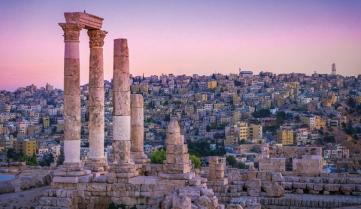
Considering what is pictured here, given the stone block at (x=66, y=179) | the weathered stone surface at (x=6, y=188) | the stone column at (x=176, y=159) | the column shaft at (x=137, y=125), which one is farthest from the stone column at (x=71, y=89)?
the stone column at (x=176, y=159)

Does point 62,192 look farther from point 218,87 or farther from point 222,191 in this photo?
point 218,87

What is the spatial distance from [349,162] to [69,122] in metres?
40.8

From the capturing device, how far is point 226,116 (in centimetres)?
11812

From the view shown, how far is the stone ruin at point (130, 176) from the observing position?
22828mm

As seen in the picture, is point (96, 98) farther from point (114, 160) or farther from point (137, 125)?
point (114, 160)

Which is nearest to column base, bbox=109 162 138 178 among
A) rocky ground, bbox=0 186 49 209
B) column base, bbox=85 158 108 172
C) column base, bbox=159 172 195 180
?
column base, bbox=159 172 195 180

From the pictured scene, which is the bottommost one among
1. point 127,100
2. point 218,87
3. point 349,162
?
point 349,162

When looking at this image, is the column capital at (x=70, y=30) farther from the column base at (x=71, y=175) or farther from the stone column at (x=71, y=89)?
the column base at (x=71, y=175)

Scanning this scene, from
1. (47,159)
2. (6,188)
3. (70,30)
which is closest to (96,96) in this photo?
(70,30)

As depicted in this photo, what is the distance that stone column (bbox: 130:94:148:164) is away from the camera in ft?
93.6

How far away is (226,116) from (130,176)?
94646mm

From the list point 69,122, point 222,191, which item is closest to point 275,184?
point 222,191

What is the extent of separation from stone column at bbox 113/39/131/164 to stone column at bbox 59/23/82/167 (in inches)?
56.0

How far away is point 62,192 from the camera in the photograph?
23.9 metres
